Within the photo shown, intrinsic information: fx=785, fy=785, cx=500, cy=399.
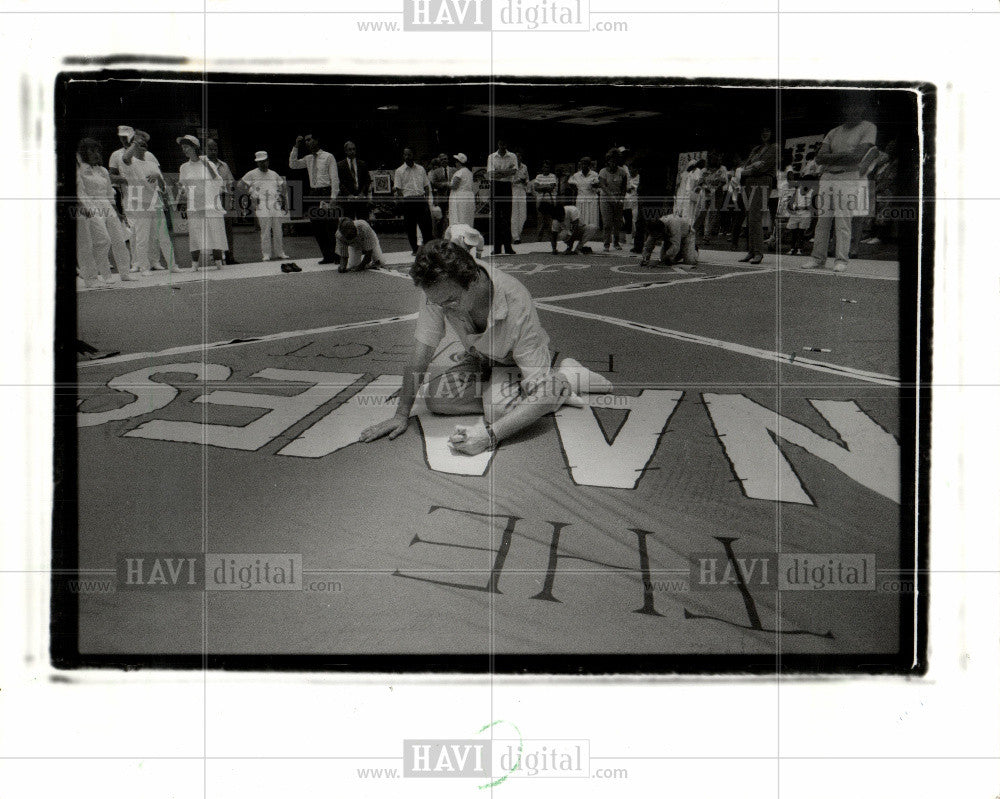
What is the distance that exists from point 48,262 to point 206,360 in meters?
0.55

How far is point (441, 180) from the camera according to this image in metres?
2.47

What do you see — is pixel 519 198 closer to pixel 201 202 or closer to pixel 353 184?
pixel 353 184

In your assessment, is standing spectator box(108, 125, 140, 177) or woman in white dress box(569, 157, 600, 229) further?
woman in white dress box(569, 157, 600, 229)

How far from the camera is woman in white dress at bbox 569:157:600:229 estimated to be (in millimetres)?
2631

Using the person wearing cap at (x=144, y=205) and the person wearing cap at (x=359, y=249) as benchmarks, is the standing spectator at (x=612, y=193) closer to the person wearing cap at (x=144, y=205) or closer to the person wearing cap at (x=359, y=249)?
the person wearing cap at (x=359, y=249)

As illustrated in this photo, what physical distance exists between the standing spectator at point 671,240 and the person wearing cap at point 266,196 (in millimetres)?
1239

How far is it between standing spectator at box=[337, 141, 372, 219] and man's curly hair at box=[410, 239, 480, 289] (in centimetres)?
24

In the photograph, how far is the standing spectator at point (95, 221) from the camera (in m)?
2.40

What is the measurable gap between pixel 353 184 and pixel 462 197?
1.22 feet

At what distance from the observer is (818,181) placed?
2564mm

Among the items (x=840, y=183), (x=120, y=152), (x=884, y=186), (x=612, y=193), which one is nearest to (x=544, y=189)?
(x=612, y=193)

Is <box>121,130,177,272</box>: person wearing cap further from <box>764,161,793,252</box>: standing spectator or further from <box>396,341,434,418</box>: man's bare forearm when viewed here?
<box>764,161,793,252</box>: standing spectator

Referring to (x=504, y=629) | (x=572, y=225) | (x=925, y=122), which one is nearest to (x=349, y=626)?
(x=504, y=629)

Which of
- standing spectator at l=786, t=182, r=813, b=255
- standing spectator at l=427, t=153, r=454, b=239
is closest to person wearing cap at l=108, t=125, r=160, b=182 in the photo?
standing spectator at l=427, t=153, r=454, b=239
